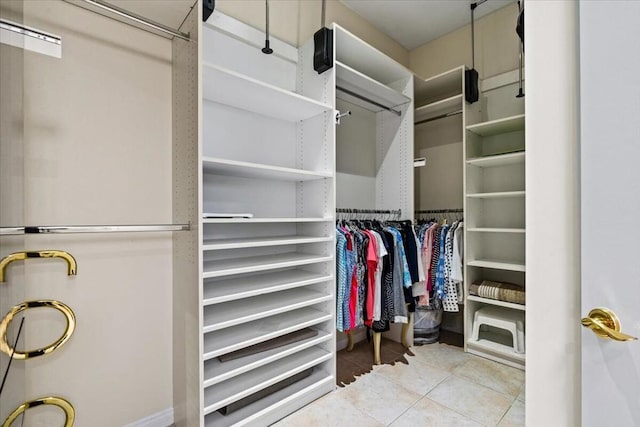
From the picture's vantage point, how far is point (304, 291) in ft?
6.79

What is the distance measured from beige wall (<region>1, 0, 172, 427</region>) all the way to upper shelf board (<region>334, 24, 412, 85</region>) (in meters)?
1.20

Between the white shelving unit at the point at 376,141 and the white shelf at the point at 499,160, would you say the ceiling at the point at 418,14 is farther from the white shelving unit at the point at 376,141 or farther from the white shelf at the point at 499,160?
the white shelf at the point at 499,160

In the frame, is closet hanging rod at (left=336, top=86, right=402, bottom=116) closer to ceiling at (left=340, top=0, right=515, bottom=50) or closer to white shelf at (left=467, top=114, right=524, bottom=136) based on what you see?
white shelf at (left=467, top=114, right=524, bottom=136)

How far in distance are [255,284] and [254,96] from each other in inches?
45.7

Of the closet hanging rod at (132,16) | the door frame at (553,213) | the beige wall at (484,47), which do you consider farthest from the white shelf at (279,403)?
the beige wall at (484,47)

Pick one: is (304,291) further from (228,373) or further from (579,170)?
(579,170)

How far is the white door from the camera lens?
0.55 meters

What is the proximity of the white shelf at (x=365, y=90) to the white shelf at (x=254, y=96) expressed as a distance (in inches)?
18.0

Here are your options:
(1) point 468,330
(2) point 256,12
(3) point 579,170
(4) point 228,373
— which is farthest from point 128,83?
(1) point 468,330

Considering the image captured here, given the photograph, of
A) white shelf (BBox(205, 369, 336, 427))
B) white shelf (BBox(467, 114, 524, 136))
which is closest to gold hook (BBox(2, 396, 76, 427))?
white shelf (BBox(205, 369, 336, 427))

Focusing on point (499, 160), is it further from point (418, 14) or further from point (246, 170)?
point (246, 170)

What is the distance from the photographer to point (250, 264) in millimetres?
1666

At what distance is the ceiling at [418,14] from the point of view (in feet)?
8.75

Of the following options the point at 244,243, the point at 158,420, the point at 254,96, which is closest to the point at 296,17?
the point at 254,96
